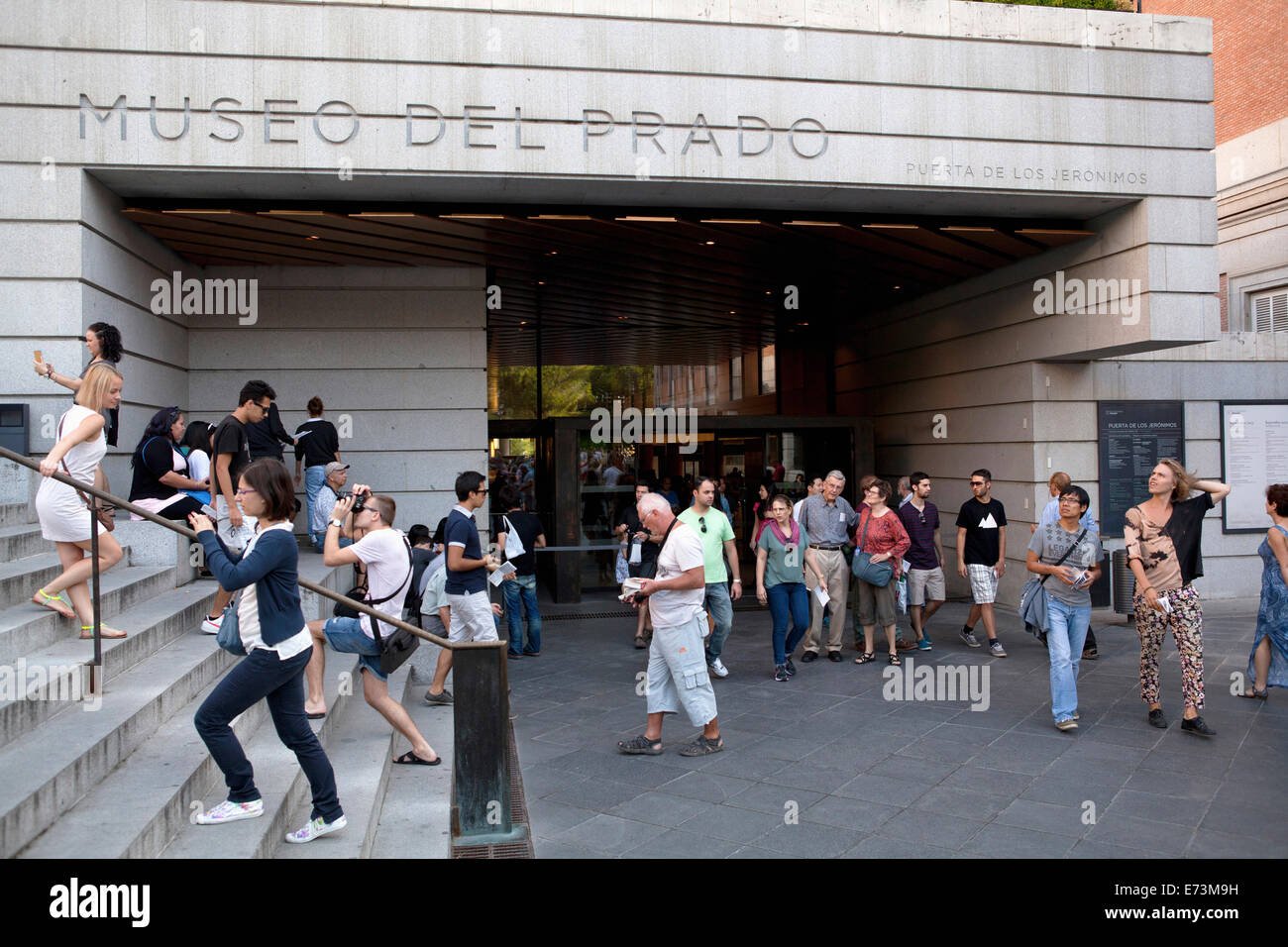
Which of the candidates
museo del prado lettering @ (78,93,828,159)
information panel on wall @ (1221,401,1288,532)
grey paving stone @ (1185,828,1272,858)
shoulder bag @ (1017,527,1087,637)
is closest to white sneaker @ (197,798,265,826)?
grey paving stone @ (1185,828,1272,858)

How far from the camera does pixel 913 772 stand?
550 cm

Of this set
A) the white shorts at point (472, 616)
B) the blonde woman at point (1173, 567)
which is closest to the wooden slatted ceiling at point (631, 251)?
the white shorts at point (472, 616)

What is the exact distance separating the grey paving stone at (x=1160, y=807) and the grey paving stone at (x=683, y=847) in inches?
86.7

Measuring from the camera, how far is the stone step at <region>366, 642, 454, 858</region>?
440cm

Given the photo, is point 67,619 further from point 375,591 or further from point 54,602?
point 375,591

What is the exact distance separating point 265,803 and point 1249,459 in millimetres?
12742

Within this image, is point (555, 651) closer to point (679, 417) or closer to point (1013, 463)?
point (679, 417)

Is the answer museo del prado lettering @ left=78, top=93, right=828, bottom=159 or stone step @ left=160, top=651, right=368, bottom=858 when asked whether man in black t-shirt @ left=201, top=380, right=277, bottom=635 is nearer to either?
stone step @ left=160, top=651, right=368, bottom=858

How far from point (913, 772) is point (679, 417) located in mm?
8711

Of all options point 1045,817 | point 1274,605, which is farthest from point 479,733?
point 1274,605

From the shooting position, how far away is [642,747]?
5945mm

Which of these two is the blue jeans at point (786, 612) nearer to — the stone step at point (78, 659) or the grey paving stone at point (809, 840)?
the grey paving stone at point (809, 840)

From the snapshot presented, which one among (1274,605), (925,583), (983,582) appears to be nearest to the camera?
(1274,605)
